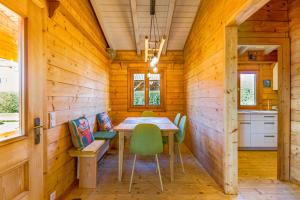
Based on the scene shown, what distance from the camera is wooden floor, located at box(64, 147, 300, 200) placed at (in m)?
2.43

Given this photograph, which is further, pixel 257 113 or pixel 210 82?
pixel 257 113

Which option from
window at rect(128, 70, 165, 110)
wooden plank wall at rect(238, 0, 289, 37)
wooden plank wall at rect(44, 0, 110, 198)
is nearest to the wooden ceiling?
wooden plank wall at rect(44, 0, 110, 198)

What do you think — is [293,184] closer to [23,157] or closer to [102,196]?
[102,196]

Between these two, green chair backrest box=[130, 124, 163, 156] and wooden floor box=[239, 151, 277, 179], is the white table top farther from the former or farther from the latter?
wooden floor box=[239, 151, 277, 179]

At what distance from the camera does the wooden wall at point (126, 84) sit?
219 inches

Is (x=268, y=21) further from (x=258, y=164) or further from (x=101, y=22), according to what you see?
(x=101, y=22)

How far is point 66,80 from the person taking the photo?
8.38ft

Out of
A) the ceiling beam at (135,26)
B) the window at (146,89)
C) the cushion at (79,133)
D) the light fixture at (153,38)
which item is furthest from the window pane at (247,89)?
the cushion at (79,133)

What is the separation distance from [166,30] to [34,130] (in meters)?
3.66

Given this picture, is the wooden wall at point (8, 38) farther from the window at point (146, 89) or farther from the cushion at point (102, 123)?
the window at point (146, 89)

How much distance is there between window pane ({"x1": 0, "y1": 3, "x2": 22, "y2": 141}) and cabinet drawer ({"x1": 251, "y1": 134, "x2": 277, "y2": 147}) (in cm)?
452

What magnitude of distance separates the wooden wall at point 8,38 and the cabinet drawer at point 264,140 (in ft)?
15.2

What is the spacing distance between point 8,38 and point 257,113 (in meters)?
4.62

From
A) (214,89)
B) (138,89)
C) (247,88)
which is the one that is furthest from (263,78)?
(138,89)
